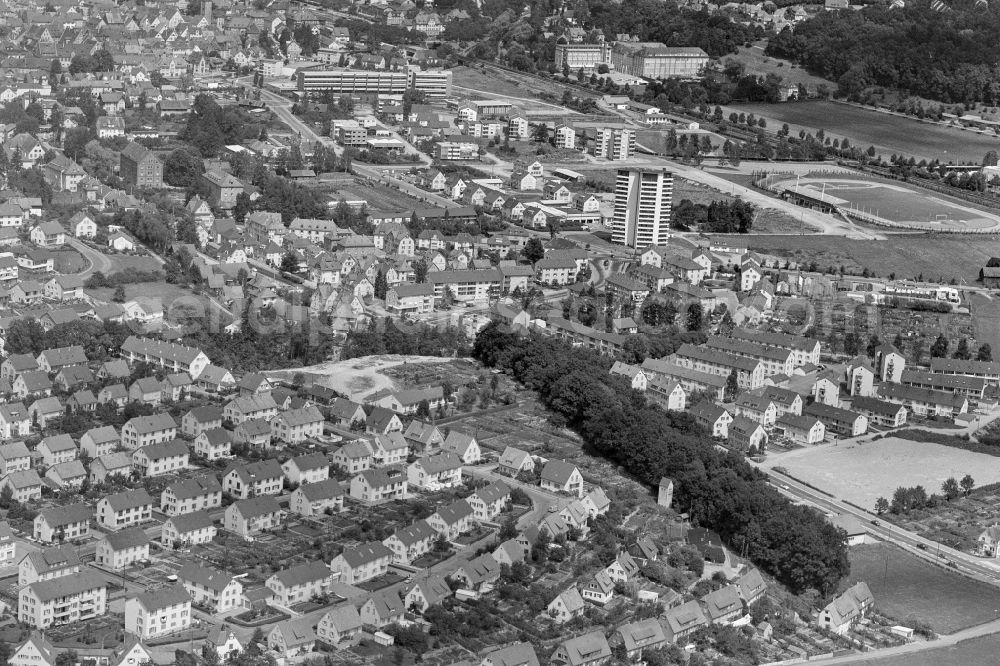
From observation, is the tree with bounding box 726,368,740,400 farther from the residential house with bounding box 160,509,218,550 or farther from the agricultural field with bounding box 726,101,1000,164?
the agricultural field with bounding box 726,101,1000,164

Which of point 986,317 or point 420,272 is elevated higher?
point 420,272

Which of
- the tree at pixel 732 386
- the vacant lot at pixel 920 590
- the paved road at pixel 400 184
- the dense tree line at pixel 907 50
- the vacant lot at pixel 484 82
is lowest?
the vacant lot at pixel 920 590

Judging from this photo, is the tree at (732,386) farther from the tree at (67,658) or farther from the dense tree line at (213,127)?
the dense tree line at (213,127)

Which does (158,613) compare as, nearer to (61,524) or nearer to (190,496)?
(61,524)

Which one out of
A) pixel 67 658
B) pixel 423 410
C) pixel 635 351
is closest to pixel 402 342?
pixel 423 410

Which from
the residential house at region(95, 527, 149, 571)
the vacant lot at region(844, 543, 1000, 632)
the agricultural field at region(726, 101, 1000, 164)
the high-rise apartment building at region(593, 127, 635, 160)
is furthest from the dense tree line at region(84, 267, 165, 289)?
the agricultural field at region(726, 101, 1000, 164)

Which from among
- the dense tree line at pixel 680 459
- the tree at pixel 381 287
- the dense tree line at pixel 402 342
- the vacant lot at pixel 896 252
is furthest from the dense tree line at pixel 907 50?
the dense tree line at pixel 680 459
